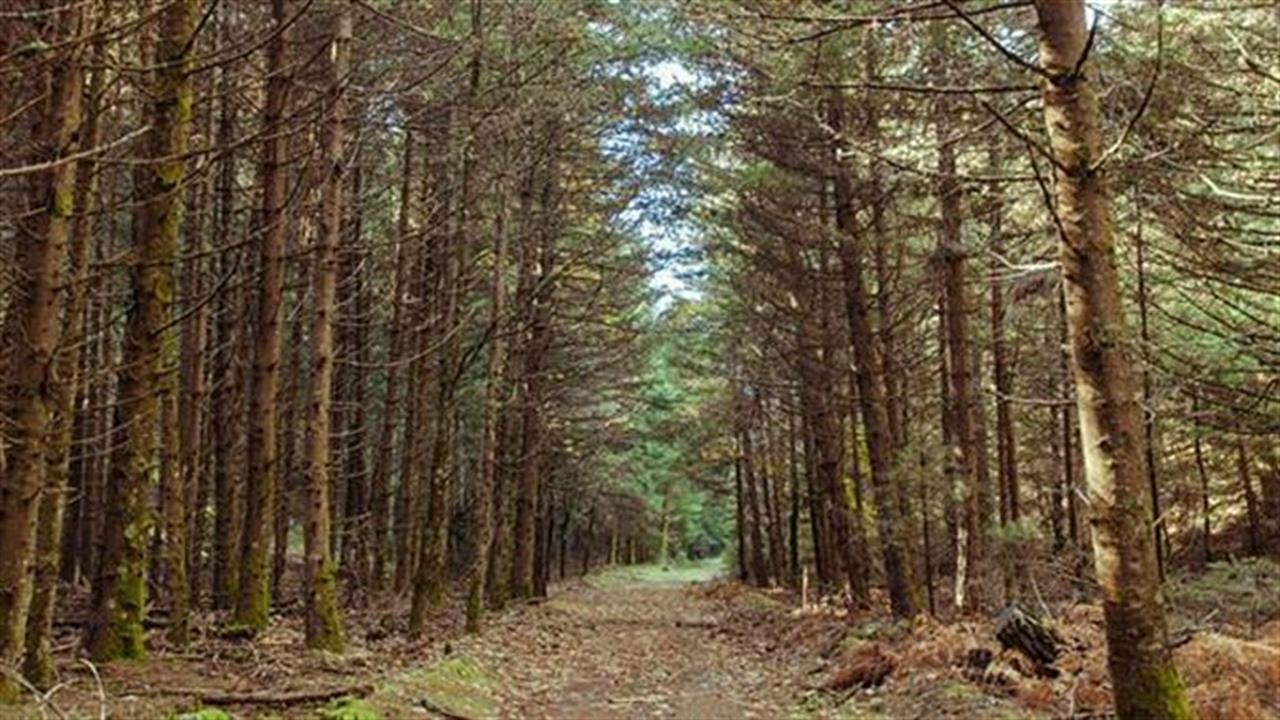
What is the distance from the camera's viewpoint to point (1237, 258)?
1076 centimetres

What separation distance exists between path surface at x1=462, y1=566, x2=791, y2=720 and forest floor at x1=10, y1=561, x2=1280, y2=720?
0.16 feet

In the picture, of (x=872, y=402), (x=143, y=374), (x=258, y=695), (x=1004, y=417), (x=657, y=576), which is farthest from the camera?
(x=657, y=576)

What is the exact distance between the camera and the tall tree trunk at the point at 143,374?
7.55m

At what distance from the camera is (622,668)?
44.5 ft

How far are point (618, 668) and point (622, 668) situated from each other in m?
0.06

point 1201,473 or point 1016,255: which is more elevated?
point 1016,255

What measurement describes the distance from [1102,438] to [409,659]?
330 inches

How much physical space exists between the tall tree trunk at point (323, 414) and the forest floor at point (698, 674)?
0.47 metres

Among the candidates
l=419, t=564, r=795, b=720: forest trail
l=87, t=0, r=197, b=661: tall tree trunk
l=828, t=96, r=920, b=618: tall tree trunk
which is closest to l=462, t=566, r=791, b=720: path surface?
l=419, t=564, r=795, b=720: forest trail

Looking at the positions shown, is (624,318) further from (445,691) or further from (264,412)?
(445,691)

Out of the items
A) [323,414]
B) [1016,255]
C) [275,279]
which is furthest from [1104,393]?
[1016,255]

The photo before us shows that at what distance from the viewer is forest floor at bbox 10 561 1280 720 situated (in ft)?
23.6

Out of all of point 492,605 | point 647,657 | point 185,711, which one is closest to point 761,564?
point 492,605

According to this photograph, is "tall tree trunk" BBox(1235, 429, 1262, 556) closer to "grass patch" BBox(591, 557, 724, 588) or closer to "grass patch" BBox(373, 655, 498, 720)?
"grass patch" BBox(373, 655, 498, 720)
